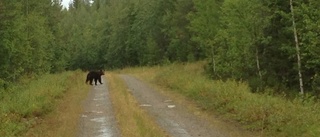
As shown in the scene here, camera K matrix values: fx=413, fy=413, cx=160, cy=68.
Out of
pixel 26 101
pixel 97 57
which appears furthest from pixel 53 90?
pixel 97 57

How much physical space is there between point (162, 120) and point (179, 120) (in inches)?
24.0

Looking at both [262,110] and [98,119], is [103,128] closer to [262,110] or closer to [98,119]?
[98,119]

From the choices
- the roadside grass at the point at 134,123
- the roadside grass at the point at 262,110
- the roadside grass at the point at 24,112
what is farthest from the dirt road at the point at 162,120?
the roadside grass at the point at 24,112

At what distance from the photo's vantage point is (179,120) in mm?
14617

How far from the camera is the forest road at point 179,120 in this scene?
12.2 meters

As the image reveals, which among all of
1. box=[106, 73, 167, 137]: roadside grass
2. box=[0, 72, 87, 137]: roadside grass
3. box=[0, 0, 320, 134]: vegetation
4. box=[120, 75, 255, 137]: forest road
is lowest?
box=[120, 75, 255, 137]: forest road

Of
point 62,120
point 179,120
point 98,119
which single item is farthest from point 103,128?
point 179,120

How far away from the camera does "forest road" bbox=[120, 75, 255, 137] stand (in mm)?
12242

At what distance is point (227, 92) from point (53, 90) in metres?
9.00

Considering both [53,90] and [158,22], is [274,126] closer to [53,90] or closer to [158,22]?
[53,90]

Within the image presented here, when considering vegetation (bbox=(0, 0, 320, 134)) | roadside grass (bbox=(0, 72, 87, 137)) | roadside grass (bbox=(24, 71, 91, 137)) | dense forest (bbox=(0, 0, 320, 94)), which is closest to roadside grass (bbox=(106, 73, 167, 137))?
roadside grass (bbox=(24, 71, 91, 137))

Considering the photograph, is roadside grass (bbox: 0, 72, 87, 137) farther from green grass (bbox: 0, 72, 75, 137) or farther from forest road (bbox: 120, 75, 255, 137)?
forest road (bbox: 120, 75, 255, 137)

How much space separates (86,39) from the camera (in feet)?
340

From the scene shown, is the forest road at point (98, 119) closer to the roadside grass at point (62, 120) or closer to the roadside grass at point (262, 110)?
the roadside grass at point (62, 120)
